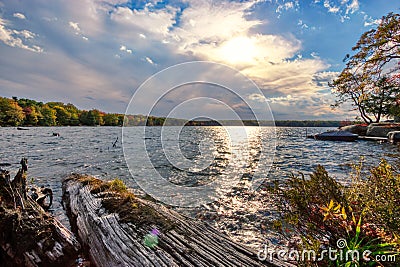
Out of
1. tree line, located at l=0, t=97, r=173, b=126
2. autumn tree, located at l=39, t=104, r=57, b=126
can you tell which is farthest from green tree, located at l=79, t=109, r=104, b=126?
autumn tree, located at l=39, t=104, r=57, b=126

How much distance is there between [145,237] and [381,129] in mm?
44079

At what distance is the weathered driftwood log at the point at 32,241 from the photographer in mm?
2850

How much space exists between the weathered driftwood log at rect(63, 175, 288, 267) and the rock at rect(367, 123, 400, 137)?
41.4 meters

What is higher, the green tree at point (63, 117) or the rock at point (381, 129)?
the green tree at point (63, 117)

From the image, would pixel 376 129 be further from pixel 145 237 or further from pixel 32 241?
pixel 32 241

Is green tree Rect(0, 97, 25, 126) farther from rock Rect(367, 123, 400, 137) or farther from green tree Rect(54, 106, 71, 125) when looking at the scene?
rock Rect(367, 123, 400, 137)

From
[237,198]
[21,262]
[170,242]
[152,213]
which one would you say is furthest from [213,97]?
[21,262]

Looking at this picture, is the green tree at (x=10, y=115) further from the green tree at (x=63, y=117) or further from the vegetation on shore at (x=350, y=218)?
the vegetation on shore at (x=350, y=218)

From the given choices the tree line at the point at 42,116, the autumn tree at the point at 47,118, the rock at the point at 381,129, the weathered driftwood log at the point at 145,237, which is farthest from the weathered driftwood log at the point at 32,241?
the autumn tree at the point at 47,118

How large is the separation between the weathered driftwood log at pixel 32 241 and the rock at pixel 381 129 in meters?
42.8

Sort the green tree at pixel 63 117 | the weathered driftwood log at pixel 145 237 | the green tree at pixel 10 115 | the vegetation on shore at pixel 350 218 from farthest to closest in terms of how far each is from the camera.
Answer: the green tree at pixel 63 117
the green tree at pixel 10 115
the weathered driftwood log at pixel 145 237
the vegetation on shore at pixel 350 218

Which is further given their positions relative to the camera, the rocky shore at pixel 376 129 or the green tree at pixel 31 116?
the green tree at pixel 31 116

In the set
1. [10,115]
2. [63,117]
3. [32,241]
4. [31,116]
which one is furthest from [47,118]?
[32,241]

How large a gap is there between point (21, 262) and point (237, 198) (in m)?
6.45
